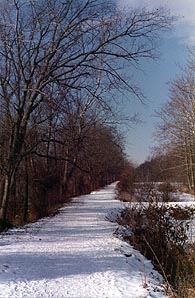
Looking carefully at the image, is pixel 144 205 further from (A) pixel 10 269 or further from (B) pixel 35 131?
(B) pixel 35 131

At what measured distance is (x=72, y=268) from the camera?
6.88 metres

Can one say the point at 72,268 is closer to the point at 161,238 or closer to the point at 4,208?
the point at 161,238

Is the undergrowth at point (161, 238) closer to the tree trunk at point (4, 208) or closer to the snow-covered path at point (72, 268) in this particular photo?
the snow-covered path at point (72, 268)

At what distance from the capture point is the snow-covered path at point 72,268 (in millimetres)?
5701

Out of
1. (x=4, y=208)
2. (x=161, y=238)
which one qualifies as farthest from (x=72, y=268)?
(x=4, y=208)

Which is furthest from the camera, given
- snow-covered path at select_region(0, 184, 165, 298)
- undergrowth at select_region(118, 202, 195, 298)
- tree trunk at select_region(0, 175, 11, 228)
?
tree trunk at select_region(0, 175, 11, 228)

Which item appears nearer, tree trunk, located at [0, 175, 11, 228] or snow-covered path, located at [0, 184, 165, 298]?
snow-covered path, located at [0, 184, 165, 298]

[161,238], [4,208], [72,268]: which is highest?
[4,208]

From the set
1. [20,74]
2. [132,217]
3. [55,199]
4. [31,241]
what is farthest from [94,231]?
[55,199]

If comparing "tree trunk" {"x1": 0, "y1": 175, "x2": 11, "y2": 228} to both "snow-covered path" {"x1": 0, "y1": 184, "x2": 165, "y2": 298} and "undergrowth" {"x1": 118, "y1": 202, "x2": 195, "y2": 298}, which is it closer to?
"snow-covered path" {"x1": 0, "y1": 184, "x2": 165, "y2": 298}

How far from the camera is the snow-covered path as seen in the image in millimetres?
5701

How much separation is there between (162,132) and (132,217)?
30950 mm

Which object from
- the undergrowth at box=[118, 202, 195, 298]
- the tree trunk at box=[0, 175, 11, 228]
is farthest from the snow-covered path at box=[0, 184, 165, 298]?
the tree trunk at box=[0, 175, 11, 228]

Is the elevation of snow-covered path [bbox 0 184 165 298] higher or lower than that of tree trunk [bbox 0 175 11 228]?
lower
